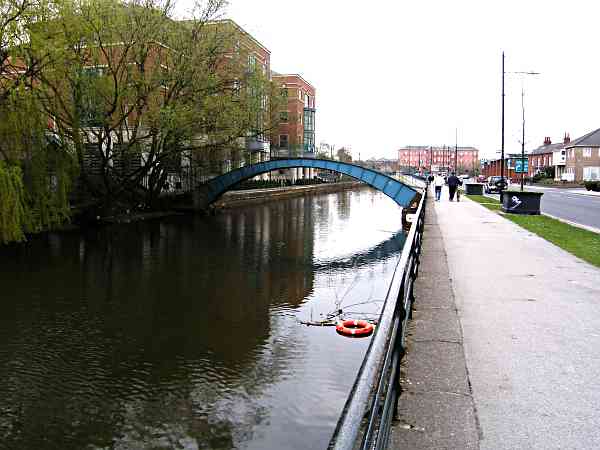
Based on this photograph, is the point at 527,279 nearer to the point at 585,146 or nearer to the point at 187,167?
the point at 187,167

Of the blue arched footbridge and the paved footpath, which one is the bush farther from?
the paved footpath

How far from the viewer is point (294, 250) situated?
2103cm

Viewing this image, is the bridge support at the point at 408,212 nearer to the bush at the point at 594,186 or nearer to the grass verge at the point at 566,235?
the grass verge at the point at 566,235

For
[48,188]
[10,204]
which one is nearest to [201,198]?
[48,188]

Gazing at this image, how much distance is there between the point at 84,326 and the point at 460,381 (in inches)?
325

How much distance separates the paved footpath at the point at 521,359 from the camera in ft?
12.7

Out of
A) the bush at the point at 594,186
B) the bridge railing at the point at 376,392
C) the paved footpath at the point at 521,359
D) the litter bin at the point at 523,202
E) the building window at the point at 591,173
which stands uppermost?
the building window at the point at 591,173

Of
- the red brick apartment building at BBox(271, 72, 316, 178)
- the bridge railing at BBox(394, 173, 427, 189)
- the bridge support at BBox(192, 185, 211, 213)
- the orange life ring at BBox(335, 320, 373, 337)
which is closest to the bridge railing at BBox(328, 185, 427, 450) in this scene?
the orange life ring at BBox(335, 320, 373, 337)

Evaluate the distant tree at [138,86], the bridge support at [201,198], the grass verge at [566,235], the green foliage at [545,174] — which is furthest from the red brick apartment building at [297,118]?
the grass verge at [566,235]

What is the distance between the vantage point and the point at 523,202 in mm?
25266

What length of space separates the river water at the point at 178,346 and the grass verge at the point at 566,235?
4.34 meters

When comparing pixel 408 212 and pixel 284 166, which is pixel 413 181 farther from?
pixel 408 212

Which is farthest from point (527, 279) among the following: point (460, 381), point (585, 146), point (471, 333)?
point (585, 146)

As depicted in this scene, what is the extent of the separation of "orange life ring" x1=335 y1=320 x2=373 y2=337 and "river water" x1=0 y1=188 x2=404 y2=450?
0.16m
